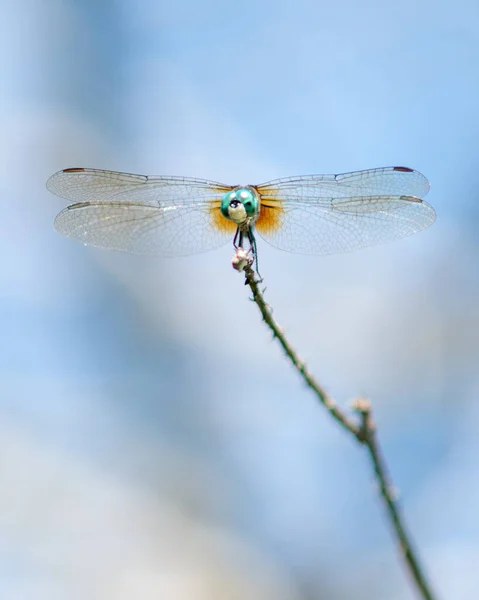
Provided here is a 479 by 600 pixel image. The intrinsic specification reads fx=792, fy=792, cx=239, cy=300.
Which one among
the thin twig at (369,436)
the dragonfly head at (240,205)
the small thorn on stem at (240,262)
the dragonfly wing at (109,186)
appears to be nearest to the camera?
the thin twig at (369,436)

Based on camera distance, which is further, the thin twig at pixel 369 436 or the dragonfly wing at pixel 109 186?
the dragonfly wing at pixel 109 186

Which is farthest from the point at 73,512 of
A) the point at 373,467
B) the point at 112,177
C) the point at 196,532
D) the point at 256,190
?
the point at 373,467

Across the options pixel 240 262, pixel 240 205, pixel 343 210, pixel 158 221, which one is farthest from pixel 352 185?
pixel 240 262

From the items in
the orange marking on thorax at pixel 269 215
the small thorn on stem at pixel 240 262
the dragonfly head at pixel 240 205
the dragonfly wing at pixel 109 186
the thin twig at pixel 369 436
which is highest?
the dragonfly wing at pixel 109 186

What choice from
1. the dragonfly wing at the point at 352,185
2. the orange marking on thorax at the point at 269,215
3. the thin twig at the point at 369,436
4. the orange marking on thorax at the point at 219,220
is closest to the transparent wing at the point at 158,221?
the orange marking on thorax at the point at 219,220

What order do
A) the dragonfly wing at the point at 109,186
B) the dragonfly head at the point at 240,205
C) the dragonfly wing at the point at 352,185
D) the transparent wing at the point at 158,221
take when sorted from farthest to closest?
1. the dragonfly wing at the point at 109,186
2. the transparent wing at the point at 158,221
3. the dragonfly wing at the point at 352,185
4. the dragonfly head at the point at 240,205

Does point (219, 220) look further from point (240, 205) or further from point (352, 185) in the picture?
point (352, 185)

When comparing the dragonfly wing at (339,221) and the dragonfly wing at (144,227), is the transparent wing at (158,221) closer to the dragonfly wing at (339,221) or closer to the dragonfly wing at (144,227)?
the dragonfly wing at (144,227)
